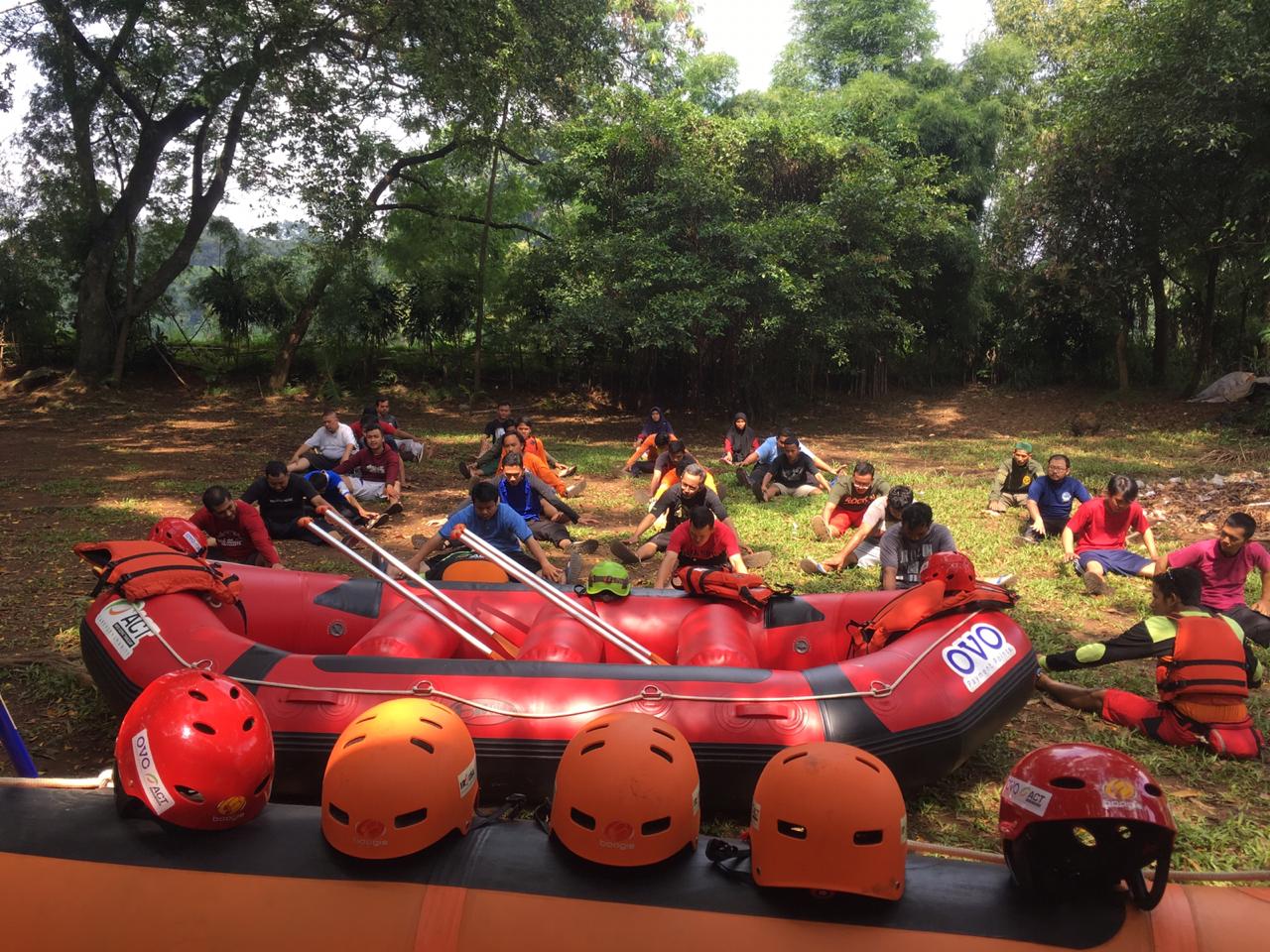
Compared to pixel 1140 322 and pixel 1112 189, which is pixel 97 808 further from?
pixel 1140 322

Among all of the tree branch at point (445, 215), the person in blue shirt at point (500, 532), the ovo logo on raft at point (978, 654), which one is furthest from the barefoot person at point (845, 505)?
the tree branch at point (445, 215)

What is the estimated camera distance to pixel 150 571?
3992 millimetres

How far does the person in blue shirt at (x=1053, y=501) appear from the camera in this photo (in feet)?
25.6

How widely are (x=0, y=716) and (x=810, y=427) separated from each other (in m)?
16.5

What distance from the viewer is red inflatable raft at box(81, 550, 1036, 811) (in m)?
3.35

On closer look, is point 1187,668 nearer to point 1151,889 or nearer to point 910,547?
point 910,547

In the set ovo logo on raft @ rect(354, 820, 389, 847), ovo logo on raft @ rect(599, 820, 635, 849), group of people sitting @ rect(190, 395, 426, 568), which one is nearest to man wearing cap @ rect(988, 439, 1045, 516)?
group of people sitting @ rect(190, 395, 426, 568)

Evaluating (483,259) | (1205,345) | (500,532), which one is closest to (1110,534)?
(500,532)

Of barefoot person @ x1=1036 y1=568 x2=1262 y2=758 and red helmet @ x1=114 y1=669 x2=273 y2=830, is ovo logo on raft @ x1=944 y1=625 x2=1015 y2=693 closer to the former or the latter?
barefoot person @ x1=1036 y1=568 x2=1262 y2=758

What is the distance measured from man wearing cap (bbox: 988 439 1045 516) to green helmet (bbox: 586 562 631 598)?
223 inches

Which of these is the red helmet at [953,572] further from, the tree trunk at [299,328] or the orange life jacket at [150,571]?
the tree trunk at [299,328]

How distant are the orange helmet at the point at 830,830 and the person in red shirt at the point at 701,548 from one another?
335cm

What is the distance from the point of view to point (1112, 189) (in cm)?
1681

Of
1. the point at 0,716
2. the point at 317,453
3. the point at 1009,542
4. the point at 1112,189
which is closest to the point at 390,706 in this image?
the point at 0,716
